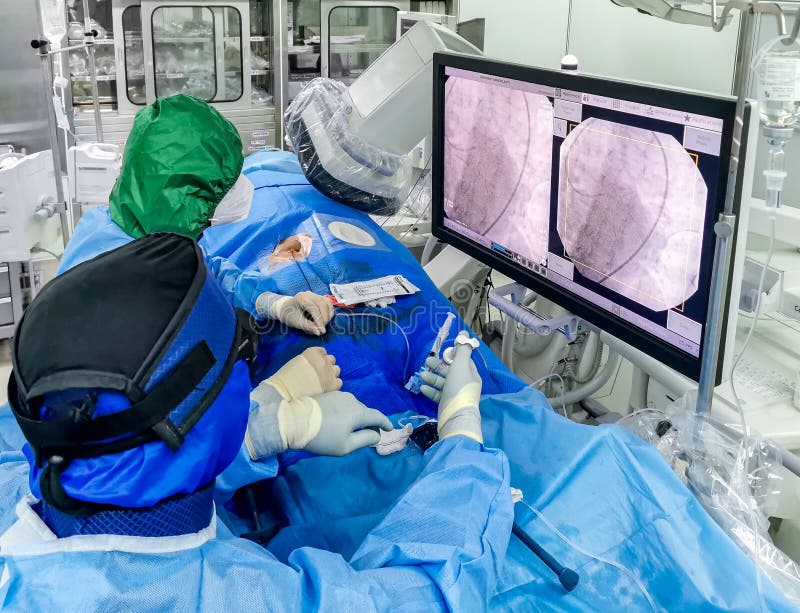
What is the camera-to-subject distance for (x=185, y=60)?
13.1 feet

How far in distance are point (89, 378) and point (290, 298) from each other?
2.95 feet

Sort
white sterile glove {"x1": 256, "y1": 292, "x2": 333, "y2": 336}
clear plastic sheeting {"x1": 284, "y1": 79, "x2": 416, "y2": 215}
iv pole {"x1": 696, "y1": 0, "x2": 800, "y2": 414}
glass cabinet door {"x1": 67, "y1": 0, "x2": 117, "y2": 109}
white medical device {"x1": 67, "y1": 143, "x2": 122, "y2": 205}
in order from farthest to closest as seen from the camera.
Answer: glass cabinet door {"x1": 67, "y1": 0, "x2": 117, "y2": 109} < white medical device {"x1": 67, "y1": 143, "x2": 122, "y2": 205} < clear plastic sheeting {"x1": 284, "y1": 79, "x2": 416, "y2": 215} < white sterile glove {"x1": 256, "y1": 292, "x2": 333, "y2": 336} < iv pole {"x1": 696, "y1": 0, "x2": 800, "y2": 414}

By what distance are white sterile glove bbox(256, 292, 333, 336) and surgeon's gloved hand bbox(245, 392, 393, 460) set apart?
32 cm

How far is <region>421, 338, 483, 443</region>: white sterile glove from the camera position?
127 cm

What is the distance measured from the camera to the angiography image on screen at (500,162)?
1482mm

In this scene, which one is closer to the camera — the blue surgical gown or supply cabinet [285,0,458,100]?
the blue surgical gown

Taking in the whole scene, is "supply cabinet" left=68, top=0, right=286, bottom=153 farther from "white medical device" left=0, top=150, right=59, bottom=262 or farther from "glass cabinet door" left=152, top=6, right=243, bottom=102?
"white medical device" left=0, top=150, right=59, bottom=262

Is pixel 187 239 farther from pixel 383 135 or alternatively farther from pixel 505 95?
pixel 383 135

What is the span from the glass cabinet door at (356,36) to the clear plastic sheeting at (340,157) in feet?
7.04

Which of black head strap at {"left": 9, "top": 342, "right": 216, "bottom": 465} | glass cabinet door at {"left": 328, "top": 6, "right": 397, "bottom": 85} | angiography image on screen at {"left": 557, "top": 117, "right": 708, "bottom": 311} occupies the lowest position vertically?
black head strap at {"left": 9, "top": 342, "right": 216, "bottom": 465}

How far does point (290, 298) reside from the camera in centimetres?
173

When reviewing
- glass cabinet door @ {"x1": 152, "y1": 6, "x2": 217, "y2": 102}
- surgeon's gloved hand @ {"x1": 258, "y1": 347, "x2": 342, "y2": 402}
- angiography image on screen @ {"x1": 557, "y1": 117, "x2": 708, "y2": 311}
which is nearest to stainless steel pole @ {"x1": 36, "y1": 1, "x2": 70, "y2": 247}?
glass cabinet door @ {"x1": 152, "y1": 6, "x2": 217, "y2": 102}

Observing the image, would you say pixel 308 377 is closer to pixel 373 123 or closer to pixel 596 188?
pixel 596 188

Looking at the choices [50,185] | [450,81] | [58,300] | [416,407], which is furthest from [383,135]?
[50,185]
